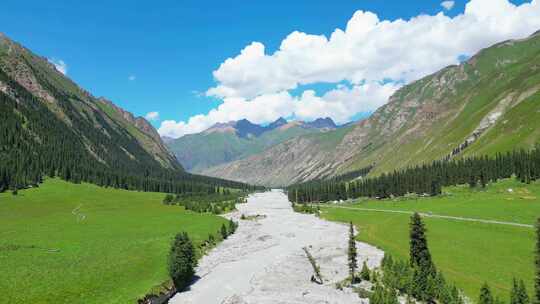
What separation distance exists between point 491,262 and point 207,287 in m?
43.8

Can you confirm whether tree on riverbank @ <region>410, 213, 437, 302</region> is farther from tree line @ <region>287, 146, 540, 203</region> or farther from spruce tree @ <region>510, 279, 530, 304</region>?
tree line @ <region>287, 146, 540, 203</region>

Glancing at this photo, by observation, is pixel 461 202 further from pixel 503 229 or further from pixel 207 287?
pixel 207 287

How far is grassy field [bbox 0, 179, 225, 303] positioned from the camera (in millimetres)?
49500

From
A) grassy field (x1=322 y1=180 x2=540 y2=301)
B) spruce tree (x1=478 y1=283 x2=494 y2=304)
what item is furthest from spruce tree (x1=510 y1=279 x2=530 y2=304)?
grassy field (x1=322 y1=180 x2=540 y2=301)

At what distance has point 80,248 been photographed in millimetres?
72500

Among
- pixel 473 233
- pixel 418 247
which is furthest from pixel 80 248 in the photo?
pixel 473 233

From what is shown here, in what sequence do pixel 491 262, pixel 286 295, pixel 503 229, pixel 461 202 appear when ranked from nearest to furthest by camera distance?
pixel 286 295
pixel 491 262
pixel 503 229
pixel 461 202

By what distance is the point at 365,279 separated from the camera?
6241 centimetres

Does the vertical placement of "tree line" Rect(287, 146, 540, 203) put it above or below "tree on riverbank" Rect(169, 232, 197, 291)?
above

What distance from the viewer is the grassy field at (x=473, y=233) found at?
55.9 meters

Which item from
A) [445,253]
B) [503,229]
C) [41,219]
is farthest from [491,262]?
[41,219]

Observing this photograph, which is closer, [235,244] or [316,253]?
[316,253]

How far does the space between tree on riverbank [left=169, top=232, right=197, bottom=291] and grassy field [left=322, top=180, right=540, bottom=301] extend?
3675 centimetres

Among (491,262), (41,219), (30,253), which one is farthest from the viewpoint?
(41,219)
